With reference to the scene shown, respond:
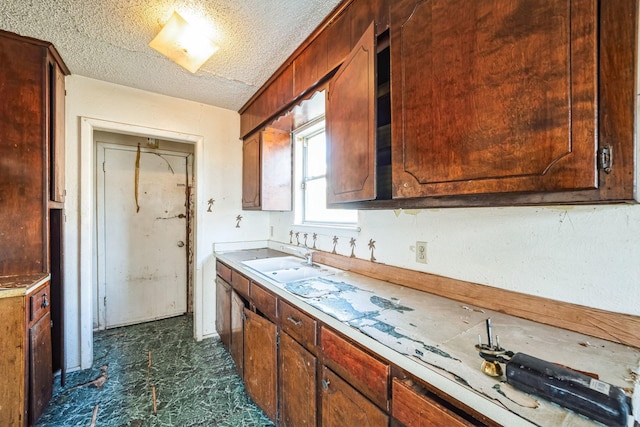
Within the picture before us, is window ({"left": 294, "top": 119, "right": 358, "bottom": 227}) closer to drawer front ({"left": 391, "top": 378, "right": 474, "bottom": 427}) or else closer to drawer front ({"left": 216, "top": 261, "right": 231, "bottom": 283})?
drawer front ({"left": 216, "top": 261, "right": 231, "bottom": 283})

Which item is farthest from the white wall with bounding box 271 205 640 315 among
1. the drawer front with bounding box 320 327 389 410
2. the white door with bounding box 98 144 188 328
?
the white door with bounding box 98 144 188 328

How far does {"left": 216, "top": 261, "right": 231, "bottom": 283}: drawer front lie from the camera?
7.46 ft

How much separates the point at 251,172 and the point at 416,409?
7.68 ft

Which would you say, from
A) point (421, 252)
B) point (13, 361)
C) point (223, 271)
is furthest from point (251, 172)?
point (13, 361)

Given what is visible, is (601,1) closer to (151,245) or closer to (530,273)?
(530,273)

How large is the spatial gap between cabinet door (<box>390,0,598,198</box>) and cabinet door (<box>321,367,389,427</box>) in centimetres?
73

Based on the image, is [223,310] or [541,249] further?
[223,310]

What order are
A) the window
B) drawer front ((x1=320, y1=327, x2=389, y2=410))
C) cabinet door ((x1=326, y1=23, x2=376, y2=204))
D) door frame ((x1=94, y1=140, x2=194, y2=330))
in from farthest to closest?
1. door frame ((x1=94, y1=140, x2=194, y2=330))
2. the window
3. cabinet door ((x1=326, y1=23, x2=376, y2=204))
4. drawer front ((x1=320, y1=327, x2=389, y2=410))

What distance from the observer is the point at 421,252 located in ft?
4.57

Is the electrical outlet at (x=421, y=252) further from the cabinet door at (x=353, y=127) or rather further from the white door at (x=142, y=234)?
the white door at (x=142, y=234)

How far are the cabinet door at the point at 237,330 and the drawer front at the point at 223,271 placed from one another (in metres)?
0.18

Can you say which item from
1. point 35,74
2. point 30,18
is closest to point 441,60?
point 30,18

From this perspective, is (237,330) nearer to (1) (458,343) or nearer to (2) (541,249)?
(1) (458,343)

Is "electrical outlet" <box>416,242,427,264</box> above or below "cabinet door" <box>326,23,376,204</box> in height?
below
